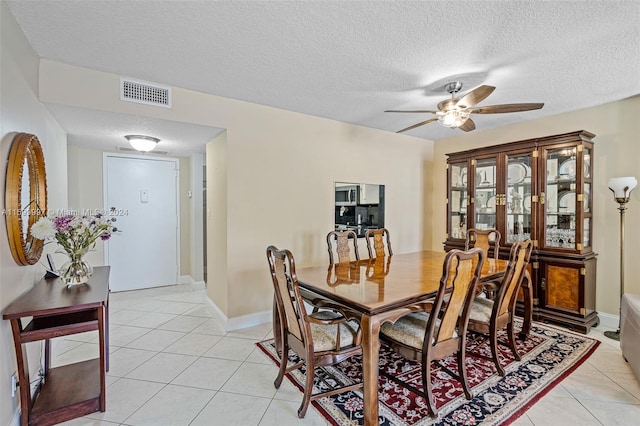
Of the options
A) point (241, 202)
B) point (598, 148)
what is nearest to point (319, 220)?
point (241, 202)

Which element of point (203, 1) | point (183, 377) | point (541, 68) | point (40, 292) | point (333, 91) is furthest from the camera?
point (333, 91)

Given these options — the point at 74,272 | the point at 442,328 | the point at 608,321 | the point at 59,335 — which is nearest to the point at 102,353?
the point at 59,335

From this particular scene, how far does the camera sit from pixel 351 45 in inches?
86.4

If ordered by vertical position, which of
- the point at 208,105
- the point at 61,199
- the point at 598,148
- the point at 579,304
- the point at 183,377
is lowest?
the point at 183,377

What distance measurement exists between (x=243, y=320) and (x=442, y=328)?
2.20 meters

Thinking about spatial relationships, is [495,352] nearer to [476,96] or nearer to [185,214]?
[476,96]

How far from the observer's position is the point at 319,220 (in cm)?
396

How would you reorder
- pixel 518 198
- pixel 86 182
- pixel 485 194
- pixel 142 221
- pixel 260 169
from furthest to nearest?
pixel 142 221
pixel 86 182
pixel 485 194
pixel 518 198
pixel 260 169

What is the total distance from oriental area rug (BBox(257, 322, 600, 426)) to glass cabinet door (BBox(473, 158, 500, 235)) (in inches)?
63.3

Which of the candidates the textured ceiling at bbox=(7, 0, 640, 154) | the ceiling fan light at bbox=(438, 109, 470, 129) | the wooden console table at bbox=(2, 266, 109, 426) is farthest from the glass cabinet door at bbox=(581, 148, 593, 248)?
the wooden console table at bbox=(2, 266, 109, 426)

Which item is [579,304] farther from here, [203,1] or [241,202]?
[203,1]

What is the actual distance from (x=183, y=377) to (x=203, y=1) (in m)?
2.61

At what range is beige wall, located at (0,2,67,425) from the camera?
5.41ft

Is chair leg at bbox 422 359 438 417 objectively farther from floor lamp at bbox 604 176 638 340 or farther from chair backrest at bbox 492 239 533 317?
floor lamp at bbox 604 176 638 340
